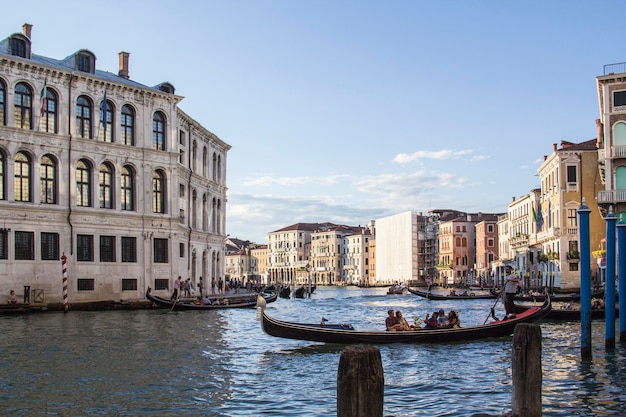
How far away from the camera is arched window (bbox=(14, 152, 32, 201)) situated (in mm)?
26406

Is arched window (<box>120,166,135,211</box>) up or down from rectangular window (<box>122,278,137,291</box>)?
up

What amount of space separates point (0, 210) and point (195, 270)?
43.4ft

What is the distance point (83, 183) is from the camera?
1121 inches

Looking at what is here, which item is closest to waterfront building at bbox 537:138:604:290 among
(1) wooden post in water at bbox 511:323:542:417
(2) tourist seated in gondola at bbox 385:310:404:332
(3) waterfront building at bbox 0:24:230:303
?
(3) waterfront building at bbox 0:24:230:303

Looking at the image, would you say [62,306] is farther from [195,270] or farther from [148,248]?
[195,270]

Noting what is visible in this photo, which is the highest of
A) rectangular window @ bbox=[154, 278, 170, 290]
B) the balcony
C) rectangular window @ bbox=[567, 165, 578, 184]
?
rectangular window @ bbox=[567, 165, 578, 184]

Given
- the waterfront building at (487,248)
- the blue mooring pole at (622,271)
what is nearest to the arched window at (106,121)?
the blue mooring pole at (622,271)

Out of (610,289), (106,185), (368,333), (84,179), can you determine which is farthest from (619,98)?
(368,333)

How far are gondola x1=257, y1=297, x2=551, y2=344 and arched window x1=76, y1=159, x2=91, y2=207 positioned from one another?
49.9 feet

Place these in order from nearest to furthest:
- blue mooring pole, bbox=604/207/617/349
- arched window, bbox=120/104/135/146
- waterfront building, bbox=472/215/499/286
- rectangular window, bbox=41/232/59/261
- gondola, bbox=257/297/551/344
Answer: blue mooring pole, bbox=604/207/617/349
gondola, bbox=257/297/551/344
rectangular window, bbox=41/232/59/261
arched window, bbox=120/104/135/146
waterfront building, bbox=472/215/499/286

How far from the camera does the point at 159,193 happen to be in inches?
1228

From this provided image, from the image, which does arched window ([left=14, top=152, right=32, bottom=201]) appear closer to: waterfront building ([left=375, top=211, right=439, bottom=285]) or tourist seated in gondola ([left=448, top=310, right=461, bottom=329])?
tourist seated in gondola ([left=448, top=310, right=461, bottom=329])

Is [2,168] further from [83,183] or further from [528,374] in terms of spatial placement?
[528,374]

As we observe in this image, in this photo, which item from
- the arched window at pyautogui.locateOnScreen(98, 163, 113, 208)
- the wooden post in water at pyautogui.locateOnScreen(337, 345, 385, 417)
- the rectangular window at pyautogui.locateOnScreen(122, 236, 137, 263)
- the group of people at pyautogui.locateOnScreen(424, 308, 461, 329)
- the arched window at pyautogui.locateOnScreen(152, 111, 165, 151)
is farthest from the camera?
the arched window at pyautogui.locateOnScreen(152, 111, 165, 151)
